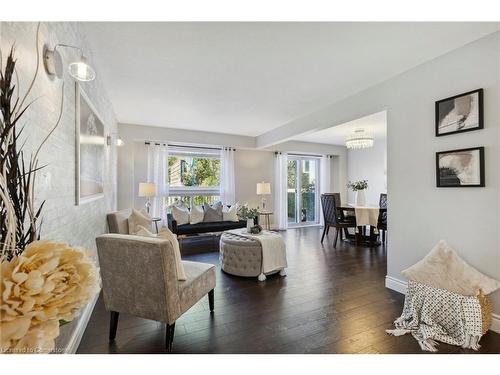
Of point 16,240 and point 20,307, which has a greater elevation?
point 16,240

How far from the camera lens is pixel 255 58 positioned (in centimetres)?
249

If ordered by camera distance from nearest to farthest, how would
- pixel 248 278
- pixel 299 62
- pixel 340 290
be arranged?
pixel 299 62 < pixel 340 290 < pixel 248 278

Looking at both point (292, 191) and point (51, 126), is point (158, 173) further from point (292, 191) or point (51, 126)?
point (51, 126)

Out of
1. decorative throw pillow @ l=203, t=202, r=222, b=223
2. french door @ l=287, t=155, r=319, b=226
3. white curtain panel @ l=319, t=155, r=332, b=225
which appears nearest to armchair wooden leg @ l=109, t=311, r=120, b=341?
decorative throw pillow @ l=203, t=202, r=222, b=223

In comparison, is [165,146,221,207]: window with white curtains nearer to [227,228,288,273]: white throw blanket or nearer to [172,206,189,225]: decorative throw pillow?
[172,206,189,225]: decorative throw pillow

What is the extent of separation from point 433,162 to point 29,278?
3.05 metres

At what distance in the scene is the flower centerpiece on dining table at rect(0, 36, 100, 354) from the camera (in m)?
0.61

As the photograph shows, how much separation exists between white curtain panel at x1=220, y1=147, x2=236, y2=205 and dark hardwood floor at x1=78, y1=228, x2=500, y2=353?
10.1ft

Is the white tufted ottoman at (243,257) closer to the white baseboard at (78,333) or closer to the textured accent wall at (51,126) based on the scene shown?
the white baseboard at (78,333)
